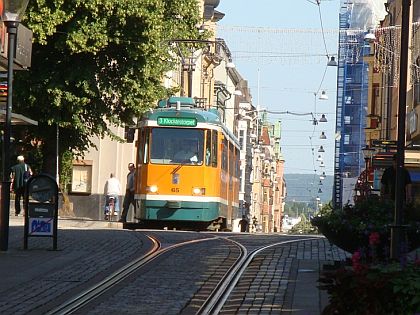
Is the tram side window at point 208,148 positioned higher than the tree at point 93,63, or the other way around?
the tree at point 93,63

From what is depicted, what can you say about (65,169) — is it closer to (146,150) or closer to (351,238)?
(146,150)

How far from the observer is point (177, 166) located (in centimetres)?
3428

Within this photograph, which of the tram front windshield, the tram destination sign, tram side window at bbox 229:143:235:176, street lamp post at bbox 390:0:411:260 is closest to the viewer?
street lamp post at bbox 390:0:411:260

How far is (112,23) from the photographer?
1478 inches

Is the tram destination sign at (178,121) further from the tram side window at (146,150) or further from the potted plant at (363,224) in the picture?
the potted plant at (363,224)

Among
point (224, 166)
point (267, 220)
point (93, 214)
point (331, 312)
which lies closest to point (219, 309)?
point (331, 312)

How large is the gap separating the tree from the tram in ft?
12.9

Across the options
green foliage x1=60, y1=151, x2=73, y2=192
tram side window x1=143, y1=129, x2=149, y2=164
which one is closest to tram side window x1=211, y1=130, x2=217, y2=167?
tram side window x1=143, y1=129, x2=149, y2=164

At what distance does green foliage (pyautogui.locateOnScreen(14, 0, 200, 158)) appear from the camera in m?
36.8

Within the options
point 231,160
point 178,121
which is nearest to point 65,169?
point 231,160

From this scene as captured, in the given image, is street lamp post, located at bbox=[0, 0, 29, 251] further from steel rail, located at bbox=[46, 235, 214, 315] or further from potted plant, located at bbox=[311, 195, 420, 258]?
potted plant, located at bbox=[311, 195, 420, 258]

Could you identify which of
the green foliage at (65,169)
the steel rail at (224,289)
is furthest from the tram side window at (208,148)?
the steel rail at (224,289)

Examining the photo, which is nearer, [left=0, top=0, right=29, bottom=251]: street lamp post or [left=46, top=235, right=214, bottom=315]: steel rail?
[left=46, top=235, right=214, bottom=315]: steel rail

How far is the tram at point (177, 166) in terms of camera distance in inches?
1341
